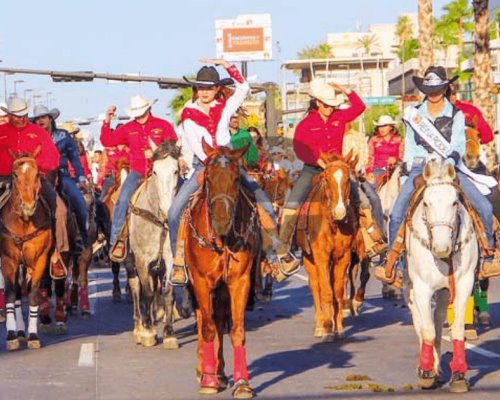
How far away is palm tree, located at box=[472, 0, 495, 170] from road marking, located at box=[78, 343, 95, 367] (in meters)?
21.9

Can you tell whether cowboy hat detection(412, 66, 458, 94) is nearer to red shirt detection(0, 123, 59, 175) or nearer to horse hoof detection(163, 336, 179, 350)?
horse hoof detection(163, 336, 179, 350)

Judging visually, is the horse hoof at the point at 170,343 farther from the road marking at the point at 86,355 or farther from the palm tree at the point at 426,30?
the palm tree at the point at 426,30

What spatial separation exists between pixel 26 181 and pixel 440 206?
19.6 feet

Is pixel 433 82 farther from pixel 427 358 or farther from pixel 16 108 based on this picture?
pixel 16 108

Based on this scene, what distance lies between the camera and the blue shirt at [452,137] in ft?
50.1

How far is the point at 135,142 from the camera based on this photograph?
65.1ft

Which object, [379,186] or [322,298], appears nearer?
[322,298]

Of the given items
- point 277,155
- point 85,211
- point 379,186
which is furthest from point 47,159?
point 277,155

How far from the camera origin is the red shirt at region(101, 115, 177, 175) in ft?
64.5

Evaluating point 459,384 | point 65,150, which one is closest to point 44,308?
point 65,150

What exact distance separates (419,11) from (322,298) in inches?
925

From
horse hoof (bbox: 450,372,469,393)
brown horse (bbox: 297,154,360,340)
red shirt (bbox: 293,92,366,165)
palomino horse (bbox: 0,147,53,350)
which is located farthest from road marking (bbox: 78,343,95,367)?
horse hoof (bbox: 450,372,469,393)

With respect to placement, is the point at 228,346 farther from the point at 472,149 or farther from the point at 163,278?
the point at 472,149

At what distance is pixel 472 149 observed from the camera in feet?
60.4
